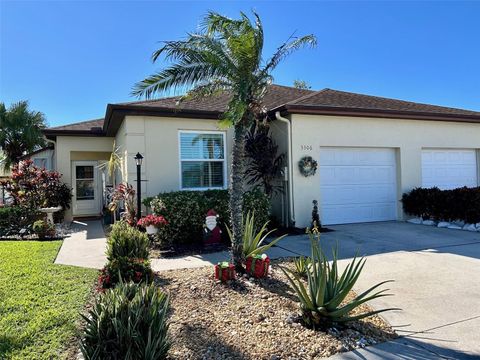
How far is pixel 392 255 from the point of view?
6.98 meters

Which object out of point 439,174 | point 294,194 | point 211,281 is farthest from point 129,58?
point 439,174

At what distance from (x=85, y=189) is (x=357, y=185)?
1243 centimetres

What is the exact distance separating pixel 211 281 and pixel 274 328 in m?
1.75

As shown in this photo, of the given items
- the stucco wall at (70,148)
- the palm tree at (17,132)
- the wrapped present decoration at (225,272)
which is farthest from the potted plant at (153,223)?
the palm tree at (17,132)

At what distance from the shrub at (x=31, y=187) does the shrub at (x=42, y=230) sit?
187 cm

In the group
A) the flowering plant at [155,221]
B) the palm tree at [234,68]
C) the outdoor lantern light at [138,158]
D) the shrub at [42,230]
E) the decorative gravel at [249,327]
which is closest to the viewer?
the decorative gravel at [249,327]

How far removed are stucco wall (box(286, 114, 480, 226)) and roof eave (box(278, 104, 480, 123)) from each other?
0.67 feet

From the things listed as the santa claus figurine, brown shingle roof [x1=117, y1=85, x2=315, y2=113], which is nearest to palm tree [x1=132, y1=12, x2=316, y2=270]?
brown shingle roof [x1=117, y1=85, x2=315, y2=113]

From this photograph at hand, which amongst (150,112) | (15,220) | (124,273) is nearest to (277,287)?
(124,273)

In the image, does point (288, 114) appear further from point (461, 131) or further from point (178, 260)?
point (461, 131)

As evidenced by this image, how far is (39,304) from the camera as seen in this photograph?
14.6ft

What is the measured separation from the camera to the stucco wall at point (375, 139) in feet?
33.3

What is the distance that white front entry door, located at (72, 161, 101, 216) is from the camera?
1582cm

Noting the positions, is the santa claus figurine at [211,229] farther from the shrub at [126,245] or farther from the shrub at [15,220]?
the shrub at [15,220]
